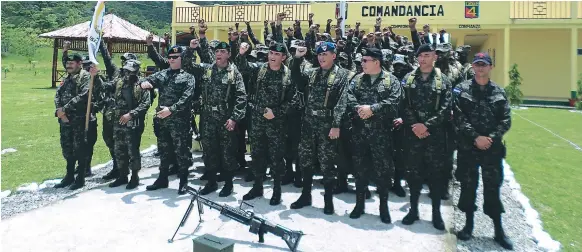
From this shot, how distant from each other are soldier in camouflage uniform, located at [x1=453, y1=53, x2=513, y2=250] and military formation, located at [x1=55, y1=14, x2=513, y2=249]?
0.01m

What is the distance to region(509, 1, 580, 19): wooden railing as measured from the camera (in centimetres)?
1920

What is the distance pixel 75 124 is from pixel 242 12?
1758 cm

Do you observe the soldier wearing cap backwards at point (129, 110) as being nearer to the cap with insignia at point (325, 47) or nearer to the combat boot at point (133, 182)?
the combat boot at point (133, 182)

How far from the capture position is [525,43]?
2188 cm

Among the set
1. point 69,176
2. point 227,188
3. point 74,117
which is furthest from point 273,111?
point 69,176

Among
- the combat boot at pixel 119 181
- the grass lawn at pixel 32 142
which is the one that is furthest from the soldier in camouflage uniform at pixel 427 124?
the grass lawn at pixel 32 142

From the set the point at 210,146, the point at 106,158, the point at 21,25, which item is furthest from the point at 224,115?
the point at 21,25

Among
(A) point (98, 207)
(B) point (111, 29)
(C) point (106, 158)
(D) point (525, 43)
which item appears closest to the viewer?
(A) point (98, 207)

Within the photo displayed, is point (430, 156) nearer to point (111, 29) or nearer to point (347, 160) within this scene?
point (347, 160)

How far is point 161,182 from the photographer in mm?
6102

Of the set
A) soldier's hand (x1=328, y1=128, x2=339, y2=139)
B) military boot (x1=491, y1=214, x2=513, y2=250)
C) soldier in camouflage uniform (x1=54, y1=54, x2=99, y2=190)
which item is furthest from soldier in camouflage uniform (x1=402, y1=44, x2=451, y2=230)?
soldier in camouflage uniform (x1=54, y1=54, x2=99, y2=190)

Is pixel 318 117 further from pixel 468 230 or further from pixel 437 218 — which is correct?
pixel 468 230

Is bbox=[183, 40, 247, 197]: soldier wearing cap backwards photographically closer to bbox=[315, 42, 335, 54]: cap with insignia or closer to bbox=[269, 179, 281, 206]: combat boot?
bbox=[269, 179, 281, 206]: combat boot

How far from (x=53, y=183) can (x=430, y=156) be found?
5.34m
